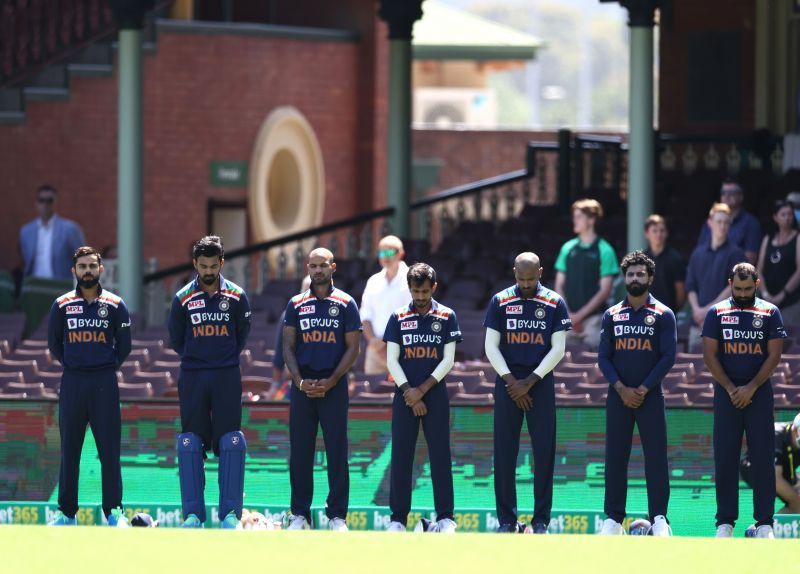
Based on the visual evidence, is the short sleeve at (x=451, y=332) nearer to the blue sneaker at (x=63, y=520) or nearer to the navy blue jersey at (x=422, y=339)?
the navy blue jersey at (x=422, y=339)

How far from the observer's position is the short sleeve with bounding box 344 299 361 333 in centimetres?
1318

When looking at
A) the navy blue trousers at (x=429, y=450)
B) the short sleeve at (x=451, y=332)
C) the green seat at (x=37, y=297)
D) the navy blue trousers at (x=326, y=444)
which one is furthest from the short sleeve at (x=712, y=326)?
the green seat at (x=37, y=297)

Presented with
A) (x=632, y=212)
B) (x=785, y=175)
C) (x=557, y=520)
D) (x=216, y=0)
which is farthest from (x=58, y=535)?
(x=216, y=0)

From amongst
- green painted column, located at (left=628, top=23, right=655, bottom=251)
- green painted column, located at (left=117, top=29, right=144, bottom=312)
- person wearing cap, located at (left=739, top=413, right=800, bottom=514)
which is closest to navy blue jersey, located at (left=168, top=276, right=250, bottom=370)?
person wearing cap, located at (left=739, top=413, right=800, bottom=514)

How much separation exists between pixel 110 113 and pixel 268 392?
12.1m

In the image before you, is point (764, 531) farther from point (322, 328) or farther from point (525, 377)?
point (322, 328)

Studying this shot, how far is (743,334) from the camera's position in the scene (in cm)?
1284

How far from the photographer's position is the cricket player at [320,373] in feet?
43.1

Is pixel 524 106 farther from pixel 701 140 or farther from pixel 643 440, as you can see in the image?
pixel 643 440

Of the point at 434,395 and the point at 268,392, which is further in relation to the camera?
the point at 268,392

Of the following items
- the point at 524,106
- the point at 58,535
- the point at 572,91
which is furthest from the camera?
the point at 572,91

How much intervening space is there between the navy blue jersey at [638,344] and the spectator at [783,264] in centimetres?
465

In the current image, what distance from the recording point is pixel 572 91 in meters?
170

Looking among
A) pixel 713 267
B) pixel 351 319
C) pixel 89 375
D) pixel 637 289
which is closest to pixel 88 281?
pixel 89 375
